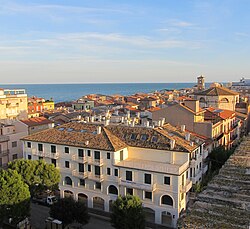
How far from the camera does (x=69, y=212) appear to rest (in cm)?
2892

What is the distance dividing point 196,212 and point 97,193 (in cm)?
2747

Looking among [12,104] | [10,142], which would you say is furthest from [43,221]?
[12,104]

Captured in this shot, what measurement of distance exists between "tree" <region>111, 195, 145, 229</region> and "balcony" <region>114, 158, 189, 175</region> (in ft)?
15.1

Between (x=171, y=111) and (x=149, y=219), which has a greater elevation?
(x=171, y=111)

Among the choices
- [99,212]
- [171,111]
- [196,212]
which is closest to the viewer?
[196,212]

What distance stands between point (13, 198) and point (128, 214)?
10499 millimetres

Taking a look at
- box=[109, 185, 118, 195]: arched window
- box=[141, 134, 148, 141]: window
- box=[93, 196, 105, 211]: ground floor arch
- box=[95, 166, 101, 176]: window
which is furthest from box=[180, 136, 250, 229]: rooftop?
box=[93, 196, 105, 211]: ground floor arch

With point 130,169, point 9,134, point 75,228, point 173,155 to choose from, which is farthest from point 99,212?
point 9,134

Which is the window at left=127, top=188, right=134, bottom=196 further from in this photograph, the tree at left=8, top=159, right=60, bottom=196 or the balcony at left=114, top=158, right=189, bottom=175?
the tree at left=8, top=159, right=60, bottom=196

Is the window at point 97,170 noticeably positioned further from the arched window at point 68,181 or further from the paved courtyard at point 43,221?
the paved courtyard at point 43,221

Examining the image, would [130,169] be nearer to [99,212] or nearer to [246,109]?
[99,212]

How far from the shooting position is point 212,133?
4247cm

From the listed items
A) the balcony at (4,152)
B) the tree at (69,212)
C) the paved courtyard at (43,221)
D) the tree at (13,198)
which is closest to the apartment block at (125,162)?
the paved courtyard at (43,221)

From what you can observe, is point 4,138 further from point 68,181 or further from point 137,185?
point 137,185
